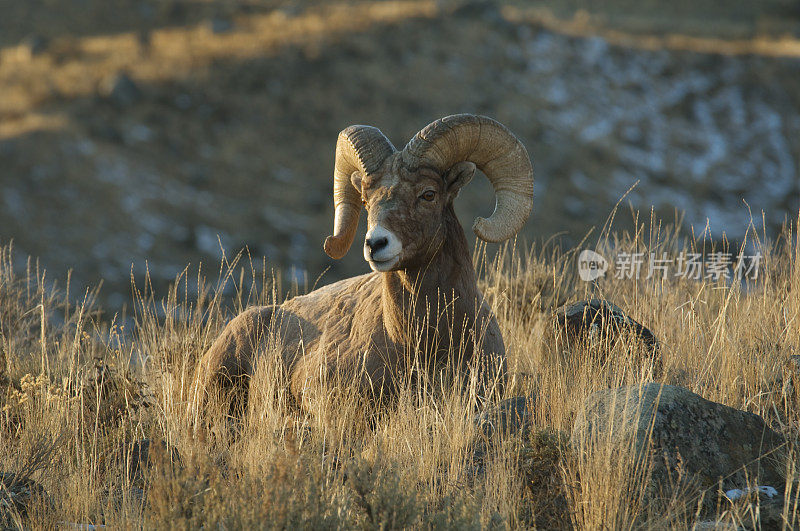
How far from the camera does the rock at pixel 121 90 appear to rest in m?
45.0

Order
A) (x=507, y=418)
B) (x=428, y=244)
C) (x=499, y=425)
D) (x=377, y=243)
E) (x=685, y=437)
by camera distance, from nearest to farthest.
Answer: (x=685, y=437)
(x=499, y=425)
(x=507, y=418)
(x=377, y=243)
(x=428, y=244)

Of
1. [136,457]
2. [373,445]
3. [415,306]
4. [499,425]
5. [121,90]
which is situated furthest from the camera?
[121,90]

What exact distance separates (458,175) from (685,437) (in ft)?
8.94

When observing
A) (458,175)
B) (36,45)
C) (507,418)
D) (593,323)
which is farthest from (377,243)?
(36,45)

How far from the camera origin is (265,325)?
7.62 m

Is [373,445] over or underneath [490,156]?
underneath

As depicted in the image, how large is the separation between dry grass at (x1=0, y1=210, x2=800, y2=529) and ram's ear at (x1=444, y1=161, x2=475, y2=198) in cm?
151

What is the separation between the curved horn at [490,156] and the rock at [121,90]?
138ft

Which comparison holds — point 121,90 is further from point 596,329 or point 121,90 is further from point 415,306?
point 596,329

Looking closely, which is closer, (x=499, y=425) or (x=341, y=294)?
(x=499, y=425)

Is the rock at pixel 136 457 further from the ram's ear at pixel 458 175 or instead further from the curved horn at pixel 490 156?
the ram's ear at pixel 458 175

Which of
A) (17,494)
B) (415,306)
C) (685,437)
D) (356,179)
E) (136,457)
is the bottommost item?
(136,457)

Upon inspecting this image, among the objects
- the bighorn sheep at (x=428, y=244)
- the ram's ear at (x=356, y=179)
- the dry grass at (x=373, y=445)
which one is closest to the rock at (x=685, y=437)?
the dry grass at (x=373, y=445)

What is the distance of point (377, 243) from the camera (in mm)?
5801
